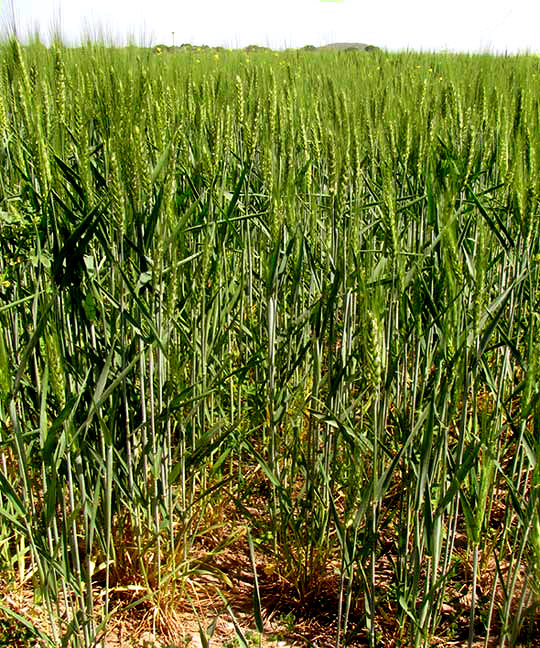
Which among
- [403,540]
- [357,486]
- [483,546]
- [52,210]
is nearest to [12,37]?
[52,210]

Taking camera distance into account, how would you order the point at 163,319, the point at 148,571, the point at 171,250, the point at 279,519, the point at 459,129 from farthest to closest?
the point at 459,129, the point at 279,519, the point at 148,571, the point at 163,319, the point at 171,250

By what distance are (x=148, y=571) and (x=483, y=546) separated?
667 mm

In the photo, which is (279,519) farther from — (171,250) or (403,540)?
(171,250)

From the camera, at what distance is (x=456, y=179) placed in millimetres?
1397

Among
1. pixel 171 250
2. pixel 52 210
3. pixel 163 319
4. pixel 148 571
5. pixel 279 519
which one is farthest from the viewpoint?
pixel 279 519

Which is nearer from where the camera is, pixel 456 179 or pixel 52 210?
pixel 52 210

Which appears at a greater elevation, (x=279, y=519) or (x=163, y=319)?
(x=163, y=319)

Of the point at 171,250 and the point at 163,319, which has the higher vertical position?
the point at 171,250

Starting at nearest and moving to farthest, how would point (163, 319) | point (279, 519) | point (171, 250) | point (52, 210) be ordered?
point (52, 210) < point (171, 250) < point (163, 319) < point (279, 519)

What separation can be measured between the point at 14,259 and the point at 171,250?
0.47 metres

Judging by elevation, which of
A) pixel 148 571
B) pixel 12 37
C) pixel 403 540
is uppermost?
pixel 12 37

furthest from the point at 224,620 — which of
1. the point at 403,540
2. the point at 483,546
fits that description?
the point at 483,546

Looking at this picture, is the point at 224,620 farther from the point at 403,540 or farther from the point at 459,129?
the point at 459,129

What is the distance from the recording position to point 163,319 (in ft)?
4.33
